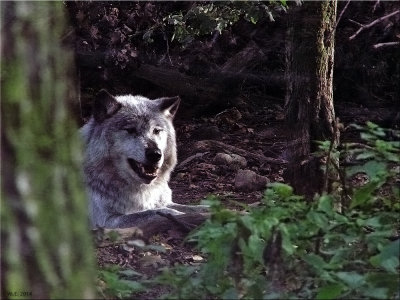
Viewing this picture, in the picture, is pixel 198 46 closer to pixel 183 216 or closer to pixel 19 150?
pixel 183 216

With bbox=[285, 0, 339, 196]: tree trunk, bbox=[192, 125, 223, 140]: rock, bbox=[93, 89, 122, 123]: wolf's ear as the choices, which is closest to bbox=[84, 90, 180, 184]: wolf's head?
bbox=[93, 89, 122, 123]: wolf's ear

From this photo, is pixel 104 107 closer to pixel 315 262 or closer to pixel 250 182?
pixel 250 182

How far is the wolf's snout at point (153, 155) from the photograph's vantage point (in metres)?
7.05

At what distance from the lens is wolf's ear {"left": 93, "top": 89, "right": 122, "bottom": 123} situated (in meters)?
7.24

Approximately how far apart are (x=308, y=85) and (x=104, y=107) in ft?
7.43

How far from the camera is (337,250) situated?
139 inches

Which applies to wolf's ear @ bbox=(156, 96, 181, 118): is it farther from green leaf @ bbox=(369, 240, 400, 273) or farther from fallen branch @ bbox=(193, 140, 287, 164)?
green leaf @ bbox=(369, 240, 400, 273)

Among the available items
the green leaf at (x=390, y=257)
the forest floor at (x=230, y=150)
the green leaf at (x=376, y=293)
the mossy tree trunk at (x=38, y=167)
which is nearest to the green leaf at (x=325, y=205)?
the green leaf at (x=390, y=257)

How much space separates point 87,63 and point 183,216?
453cm

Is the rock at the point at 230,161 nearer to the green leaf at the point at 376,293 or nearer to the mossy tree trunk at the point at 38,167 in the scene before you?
the green leaf at the point at 376,293

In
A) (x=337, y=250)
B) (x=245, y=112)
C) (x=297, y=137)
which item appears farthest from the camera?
(x=245, y=112)

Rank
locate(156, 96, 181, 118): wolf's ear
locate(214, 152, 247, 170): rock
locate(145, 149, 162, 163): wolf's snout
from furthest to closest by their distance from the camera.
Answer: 1. locate(214, 152, 247, 170): rock
2. locate(156, 96, 181, 118): wolf's ear
3. locate(145, 149, 162, 163): wolf's snout

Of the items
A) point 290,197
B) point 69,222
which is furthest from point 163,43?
point 69,222

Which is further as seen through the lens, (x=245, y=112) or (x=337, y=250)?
(x=245, y=112)
